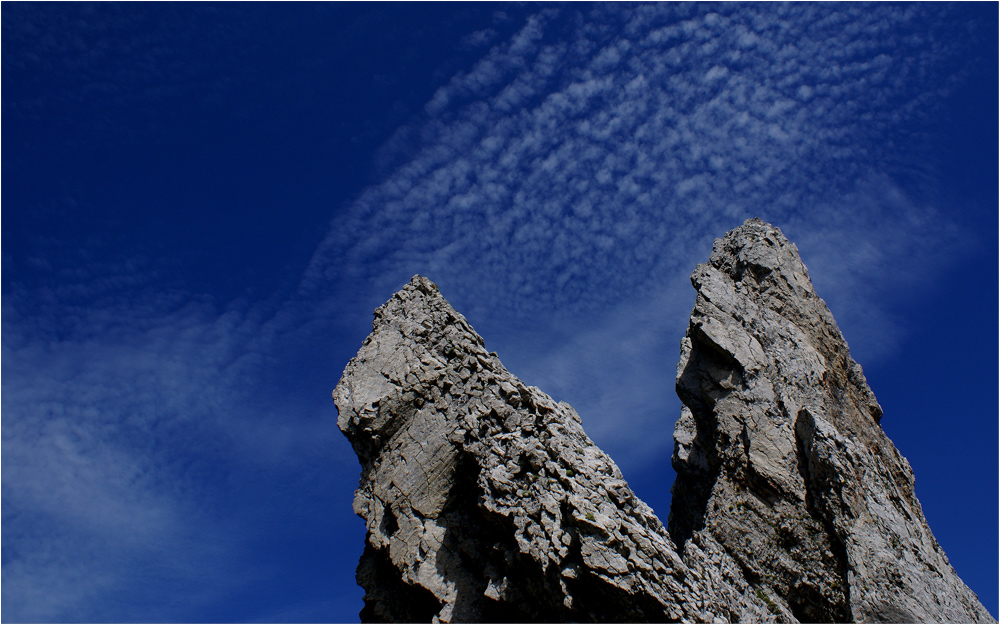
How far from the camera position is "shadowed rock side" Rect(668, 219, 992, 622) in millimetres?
26047

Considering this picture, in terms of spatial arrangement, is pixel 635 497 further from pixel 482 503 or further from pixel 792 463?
pixel 792 463

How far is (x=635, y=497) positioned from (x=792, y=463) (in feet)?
30.9

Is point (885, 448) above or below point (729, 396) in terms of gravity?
below

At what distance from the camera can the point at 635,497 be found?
83.1 ft

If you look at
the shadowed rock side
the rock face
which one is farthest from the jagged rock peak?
the shadowed rock side

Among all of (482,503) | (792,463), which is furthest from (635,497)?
(792,463)

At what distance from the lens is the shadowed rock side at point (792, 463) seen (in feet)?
85.5

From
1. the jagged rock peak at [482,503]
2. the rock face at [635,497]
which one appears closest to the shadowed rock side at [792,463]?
the rock face at [635,497]

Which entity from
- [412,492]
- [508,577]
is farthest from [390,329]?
[508,577]

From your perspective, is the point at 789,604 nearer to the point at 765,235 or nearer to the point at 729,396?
the point at 729,396

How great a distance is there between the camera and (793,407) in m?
31.2

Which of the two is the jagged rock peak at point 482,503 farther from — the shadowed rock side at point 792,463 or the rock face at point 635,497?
the shadowed rock side at point 792,463

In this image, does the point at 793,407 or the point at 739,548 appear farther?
the point at 793,407

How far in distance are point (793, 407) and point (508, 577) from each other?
16974 mm
